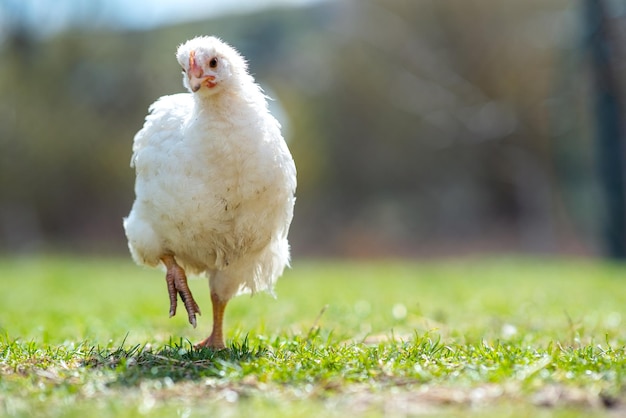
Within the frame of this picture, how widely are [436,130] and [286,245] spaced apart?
21.0 meters

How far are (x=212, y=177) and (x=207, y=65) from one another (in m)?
0.75

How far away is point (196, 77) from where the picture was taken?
4.88 m

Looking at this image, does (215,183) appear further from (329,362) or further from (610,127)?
(610,127)

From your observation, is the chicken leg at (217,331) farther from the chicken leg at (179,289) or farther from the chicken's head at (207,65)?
the chicken's head at (207,65)

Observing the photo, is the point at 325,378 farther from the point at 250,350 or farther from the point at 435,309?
the point at 435,309

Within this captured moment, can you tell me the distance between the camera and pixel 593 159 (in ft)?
75.7

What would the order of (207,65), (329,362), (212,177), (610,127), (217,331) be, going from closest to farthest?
(329,362) → (212,177) → (207,65) → (217,331) → (610,127)

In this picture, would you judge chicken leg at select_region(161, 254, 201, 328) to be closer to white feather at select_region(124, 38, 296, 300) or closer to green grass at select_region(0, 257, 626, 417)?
white feather at select_region(124, 38, 296, 300)

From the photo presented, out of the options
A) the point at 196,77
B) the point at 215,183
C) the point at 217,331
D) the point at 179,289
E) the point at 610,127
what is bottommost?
the point at 217,331

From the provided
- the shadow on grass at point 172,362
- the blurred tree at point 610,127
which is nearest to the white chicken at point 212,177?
the shadow on grass at point 172,362

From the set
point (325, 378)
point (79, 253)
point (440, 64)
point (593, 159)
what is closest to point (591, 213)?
point (593, 159)

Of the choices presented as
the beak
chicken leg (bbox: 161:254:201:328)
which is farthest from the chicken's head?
chicken leg (bbox: 161:254:201:328)

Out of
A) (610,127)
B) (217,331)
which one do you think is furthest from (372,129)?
(217,331)

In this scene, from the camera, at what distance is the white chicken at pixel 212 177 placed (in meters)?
4.83
